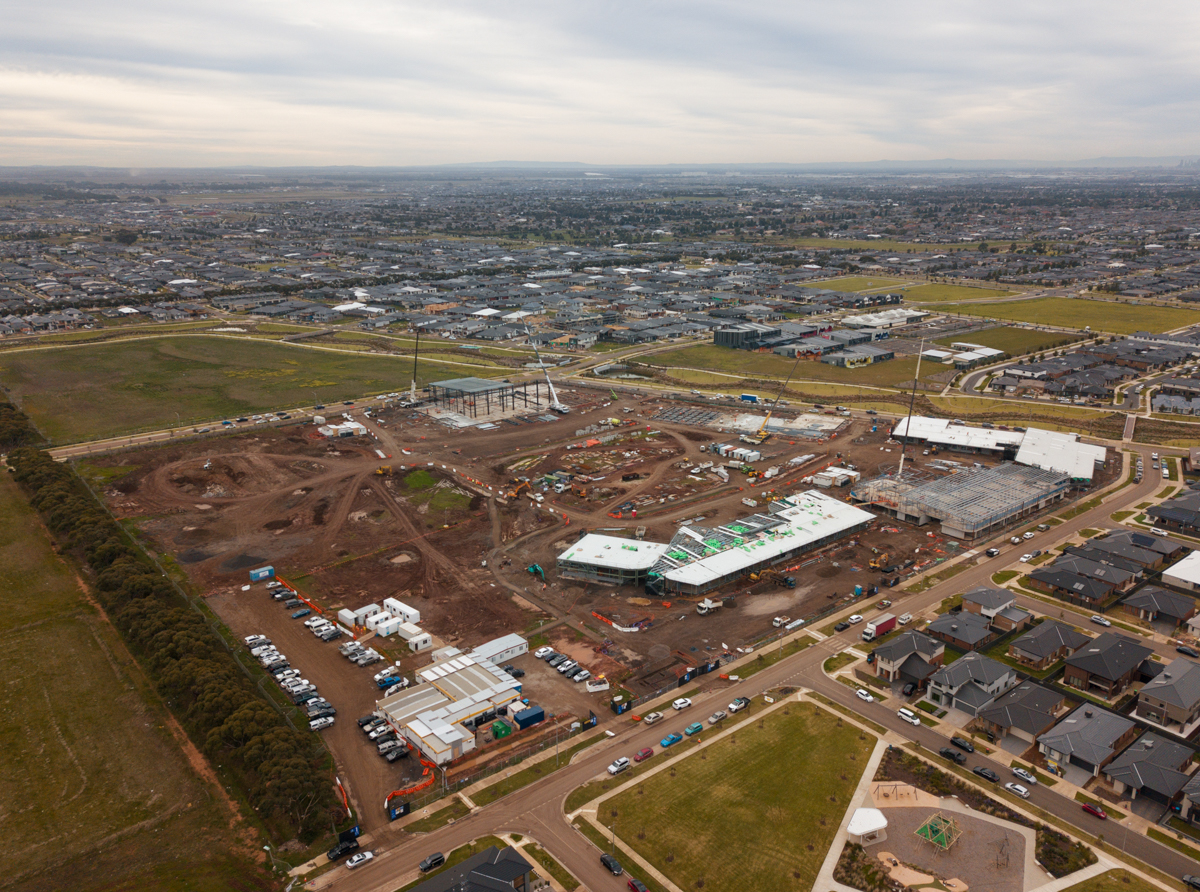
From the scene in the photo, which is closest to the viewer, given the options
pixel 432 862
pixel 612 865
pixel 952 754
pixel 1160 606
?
pixel 612 865

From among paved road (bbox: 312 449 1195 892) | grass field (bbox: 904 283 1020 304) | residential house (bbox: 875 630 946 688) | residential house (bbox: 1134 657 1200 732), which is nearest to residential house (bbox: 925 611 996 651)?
residential house (bbox: 875 630 946 688)

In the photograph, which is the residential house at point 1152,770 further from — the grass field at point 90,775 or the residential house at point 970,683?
the grass field at point 90,775

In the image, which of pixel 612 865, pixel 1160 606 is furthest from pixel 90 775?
pixel 1160 606

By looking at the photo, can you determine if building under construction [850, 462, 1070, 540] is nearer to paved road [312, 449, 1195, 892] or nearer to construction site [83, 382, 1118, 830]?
construction site [83, 382, 1118, 830]

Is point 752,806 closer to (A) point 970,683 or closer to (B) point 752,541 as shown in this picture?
(A) point 970,683

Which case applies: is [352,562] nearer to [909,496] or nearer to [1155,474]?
[909,496]
